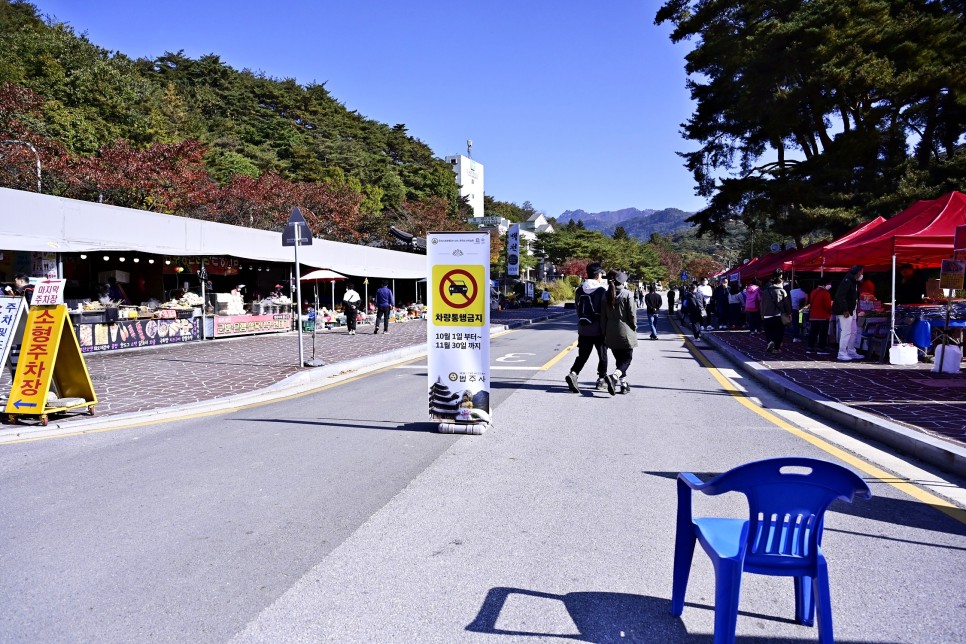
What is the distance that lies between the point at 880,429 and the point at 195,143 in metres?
29.6

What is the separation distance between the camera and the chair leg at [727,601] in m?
2.62

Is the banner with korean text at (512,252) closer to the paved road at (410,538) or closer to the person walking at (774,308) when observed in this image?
the person walking at (774,308)

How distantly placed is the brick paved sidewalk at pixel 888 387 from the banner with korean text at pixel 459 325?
4710mm

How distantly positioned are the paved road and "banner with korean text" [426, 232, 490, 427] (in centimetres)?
44

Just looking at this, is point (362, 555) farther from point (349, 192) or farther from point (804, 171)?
point (349, 192)

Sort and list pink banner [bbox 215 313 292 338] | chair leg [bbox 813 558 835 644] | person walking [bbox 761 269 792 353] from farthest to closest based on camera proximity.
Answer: pink banner [bbox 215 313 292 338], person walking [bbox 761 269 792 353], chair leg [bbox 813 558 835 644]

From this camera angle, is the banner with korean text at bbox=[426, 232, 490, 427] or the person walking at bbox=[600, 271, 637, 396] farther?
the person walking at bbox=[600, 271, 637, 396]

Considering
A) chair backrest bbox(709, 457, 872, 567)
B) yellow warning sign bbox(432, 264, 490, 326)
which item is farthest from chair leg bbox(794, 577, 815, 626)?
yellow warning sign bbox(432, 264, 490, 326)

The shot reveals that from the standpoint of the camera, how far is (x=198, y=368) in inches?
495

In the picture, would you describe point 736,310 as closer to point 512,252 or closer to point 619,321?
point 619,321

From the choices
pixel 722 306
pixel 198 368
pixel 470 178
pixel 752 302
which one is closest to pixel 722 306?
pixel 722 306

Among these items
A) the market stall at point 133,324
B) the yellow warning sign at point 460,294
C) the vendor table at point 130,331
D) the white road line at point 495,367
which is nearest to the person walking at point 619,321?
the yellow warning sign at point 460,294

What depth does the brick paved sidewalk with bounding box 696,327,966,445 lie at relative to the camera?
7.39 meters

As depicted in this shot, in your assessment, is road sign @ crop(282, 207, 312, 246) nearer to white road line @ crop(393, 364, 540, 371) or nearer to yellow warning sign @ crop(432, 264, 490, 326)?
white road line @ crop(393, 364, 540, 371)
